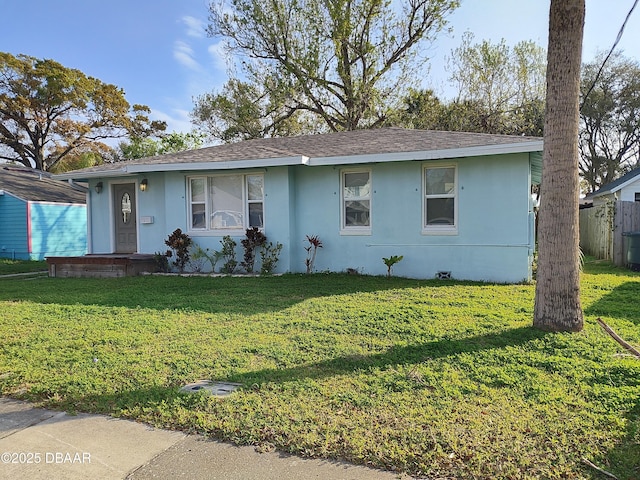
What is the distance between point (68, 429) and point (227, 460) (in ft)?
4.32

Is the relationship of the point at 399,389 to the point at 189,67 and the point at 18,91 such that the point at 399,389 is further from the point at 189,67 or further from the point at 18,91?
the point at 18,91

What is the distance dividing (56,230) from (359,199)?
47.1 ft

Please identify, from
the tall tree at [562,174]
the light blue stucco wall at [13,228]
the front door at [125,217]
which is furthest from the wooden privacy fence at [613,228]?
the light blue stucco wall at [13,228]

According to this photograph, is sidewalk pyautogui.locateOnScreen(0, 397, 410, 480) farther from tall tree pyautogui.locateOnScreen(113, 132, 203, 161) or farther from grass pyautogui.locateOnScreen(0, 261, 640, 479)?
A: tall tree pyautogui.locateOnScreen(113, 132, 203, 161)

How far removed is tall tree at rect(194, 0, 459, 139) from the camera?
20.1 meters

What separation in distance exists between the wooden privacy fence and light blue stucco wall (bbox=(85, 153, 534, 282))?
491cm

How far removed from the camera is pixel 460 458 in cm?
258

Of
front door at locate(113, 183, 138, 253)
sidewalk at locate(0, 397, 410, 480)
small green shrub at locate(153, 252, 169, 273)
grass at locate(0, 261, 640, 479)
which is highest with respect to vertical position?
front door at locate(113, 183, 138, 253)

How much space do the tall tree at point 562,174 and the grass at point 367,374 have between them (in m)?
0.44

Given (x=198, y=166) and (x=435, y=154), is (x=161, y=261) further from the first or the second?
(x=435, y=154)

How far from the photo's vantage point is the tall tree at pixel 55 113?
26031 mm

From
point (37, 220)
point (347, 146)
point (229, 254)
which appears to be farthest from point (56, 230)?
point (347, 146)

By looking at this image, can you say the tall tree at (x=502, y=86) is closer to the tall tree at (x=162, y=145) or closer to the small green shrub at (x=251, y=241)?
the small green shrub at (x=251, y=241)

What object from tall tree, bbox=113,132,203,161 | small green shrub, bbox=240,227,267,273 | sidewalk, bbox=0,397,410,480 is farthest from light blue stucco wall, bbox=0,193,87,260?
sidewalk, bbox=0,397,410,480
